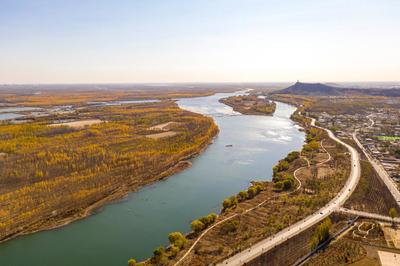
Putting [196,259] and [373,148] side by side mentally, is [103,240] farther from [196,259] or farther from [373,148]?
[373,148]

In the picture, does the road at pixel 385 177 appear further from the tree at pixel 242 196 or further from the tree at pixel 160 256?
the tree at pixel 160 256

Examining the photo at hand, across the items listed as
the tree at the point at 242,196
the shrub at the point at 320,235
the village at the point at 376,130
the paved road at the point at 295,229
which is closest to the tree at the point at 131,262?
the paved road at the point at 295,229

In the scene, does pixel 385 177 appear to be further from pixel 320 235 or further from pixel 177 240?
pixel 177 240

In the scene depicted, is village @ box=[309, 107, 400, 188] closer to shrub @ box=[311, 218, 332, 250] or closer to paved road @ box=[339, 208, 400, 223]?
paved road @ box=[339, 208, 400, 223]

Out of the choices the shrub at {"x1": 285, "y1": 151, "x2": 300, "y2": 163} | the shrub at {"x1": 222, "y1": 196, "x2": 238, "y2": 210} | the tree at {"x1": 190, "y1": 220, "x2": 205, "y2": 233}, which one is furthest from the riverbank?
the shrub at {"x1": 285, "y1": 151, "x2": 300, "y2": 163}

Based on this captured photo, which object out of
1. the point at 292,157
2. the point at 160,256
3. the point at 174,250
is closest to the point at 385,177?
the point at 292,157
